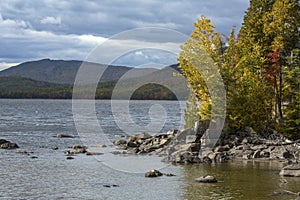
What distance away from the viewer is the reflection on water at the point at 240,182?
1192 inches

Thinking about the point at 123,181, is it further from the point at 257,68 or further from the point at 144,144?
the point at 257,68

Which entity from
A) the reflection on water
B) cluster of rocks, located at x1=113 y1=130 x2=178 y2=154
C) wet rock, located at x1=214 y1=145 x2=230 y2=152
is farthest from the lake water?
cluster of rocks, located at x1=113 y1=130 x2=178 y2=154

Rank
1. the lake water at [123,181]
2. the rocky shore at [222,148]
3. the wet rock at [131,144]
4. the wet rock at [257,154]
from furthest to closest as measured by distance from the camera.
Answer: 1. the wet rock at [131,144]
2. the wet rock at [257,154]
3. the rocky shore at [222,148]
4. the lake water at [123,181]

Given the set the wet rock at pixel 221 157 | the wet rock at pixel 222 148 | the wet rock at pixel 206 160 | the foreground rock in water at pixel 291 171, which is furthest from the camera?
the wet rock at pixel 222 148

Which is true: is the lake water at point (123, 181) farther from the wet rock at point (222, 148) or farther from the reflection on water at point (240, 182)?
the wet rock at point (222, 148)

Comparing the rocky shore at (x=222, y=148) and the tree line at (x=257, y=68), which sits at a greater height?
the tree line at (x=257, y=68)

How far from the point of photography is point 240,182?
34.6 meters

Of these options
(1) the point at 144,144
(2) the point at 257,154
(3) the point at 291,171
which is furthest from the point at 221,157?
(1) the point at 144,144

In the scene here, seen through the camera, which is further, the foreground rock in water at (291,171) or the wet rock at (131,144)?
the wet rock at (131,144)

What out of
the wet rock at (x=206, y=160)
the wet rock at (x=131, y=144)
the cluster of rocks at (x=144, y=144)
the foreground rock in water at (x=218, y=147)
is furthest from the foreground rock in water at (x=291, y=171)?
the wet rock at (x=131, y=144)

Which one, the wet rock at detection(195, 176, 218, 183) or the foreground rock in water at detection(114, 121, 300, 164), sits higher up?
the foreground rock in water at detection(114, 121, 300, 164)

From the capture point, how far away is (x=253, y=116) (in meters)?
52.8

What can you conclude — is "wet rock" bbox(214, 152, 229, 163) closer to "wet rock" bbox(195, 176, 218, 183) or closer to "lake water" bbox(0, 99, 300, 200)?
"lake water" bbox(0, 99, 300, 200)

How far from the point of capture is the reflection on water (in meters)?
30.3
